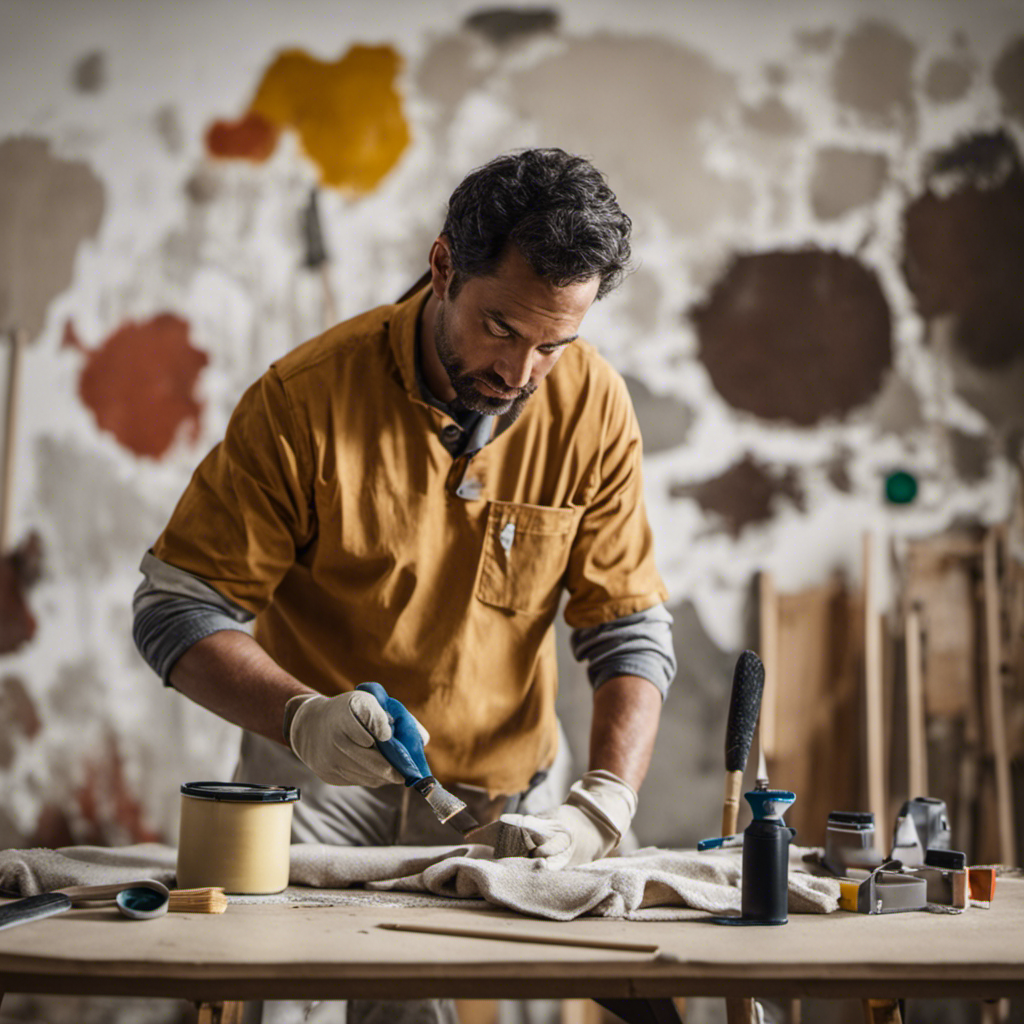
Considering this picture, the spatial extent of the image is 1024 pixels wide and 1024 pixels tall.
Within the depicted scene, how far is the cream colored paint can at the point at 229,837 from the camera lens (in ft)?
3.94

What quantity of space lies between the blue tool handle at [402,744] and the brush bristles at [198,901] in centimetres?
24

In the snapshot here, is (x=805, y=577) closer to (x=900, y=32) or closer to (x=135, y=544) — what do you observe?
(x=900, y=32)

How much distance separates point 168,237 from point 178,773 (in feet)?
4.78

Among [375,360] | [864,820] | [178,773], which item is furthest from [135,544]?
[864,820]

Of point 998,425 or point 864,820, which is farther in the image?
→ point 998,425

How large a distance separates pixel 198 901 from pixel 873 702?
205 centimetres

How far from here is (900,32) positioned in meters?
2.96

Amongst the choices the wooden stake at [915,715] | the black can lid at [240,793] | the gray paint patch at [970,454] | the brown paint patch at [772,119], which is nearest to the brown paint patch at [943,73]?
the brown paint patch at [772,119]

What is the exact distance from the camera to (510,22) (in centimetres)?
294

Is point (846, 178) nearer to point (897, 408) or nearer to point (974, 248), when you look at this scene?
point (974, 248)

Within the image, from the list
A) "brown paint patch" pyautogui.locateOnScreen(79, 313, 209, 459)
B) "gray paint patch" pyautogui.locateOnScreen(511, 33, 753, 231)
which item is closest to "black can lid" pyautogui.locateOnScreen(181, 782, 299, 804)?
"brown paint patch" pyautogui.locateOnScreen(79, 313, 209, 459)

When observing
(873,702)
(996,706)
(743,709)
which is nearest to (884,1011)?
(743,709)

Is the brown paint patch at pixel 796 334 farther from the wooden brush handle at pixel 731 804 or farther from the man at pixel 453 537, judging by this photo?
the wooden brush handle at pixel 731 804

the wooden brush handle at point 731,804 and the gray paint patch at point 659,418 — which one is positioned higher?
the gray paint patch at point 659,418
